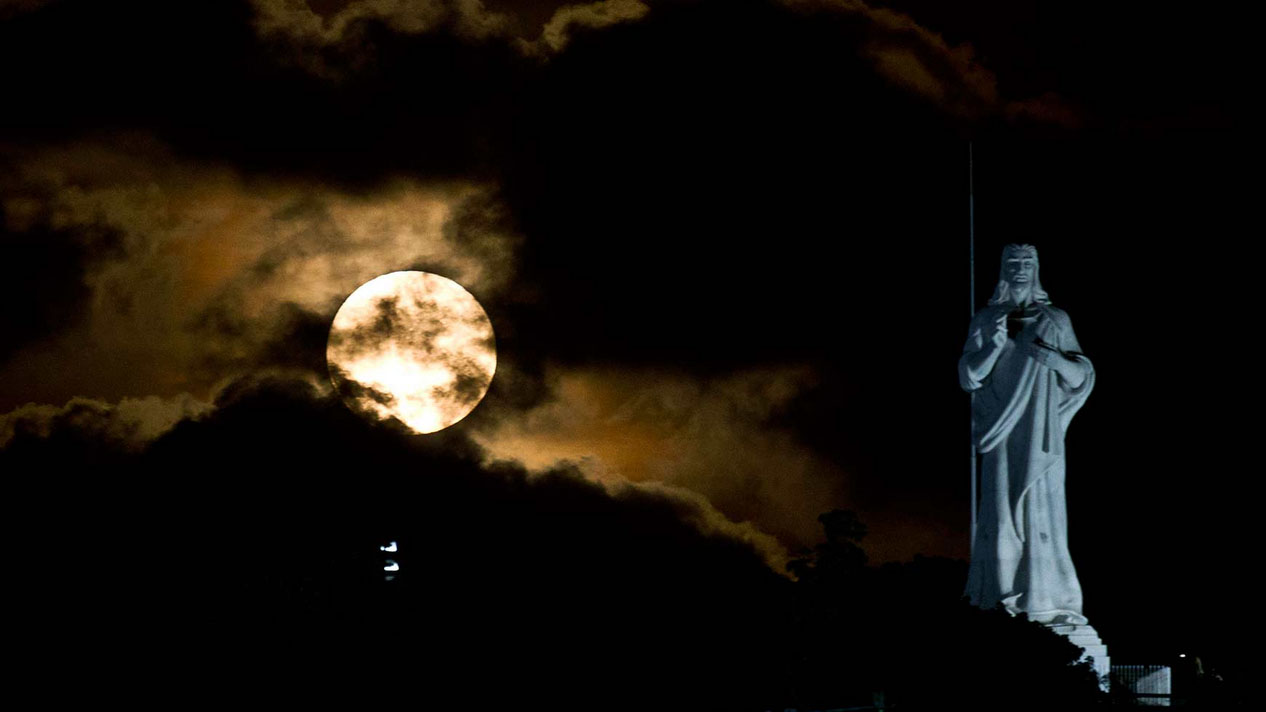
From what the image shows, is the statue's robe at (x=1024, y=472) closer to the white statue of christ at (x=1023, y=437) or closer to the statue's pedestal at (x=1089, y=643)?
the white statue of christ at (x=1023, y=437)

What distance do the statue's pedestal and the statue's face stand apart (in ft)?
15.2

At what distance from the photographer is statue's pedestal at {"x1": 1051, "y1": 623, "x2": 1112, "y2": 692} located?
88.7 ft

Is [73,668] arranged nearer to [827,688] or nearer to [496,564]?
[827,688]

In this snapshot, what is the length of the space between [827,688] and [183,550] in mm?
23379

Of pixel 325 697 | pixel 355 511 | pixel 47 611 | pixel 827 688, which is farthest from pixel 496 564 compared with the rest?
pixel 325 697

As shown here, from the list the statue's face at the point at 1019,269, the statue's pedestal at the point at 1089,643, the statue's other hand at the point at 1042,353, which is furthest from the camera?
the statue's face at the point at 1019,269

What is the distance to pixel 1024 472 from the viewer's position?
27781 millimetres

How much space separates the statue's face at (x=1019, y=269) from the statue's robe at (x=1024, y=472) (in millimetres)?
393

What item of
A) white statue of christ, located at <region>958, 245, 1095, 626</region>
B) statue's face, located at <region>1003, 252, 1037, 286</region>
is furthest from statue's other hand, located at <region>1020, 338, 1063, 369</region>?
statue's face, located at <region>1003, 252, 1037, 286</region>

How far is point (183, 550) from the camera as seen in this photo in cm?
4734

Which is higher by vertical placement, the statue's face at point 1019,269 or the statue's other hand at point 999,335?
the statue's face at point 1019,269

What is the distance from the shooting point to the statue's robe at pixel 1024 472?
27.5 metres

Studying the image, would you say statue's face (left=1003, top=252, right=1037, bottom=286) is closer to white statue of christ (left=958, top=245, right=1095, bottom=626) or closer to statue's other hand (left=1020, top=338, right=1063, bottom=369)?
white statue of christ (left=958, top=245, right=1095, bottom=626)

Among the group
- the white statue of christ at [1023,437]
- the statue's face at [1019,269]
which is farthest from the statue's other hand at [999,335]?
Result: the statue's face at [1019,269]
